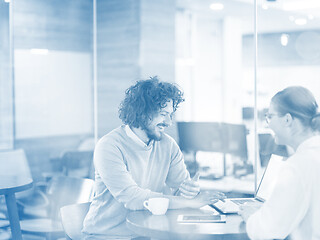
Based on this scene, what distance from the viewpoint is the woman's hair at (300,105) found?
1.80m

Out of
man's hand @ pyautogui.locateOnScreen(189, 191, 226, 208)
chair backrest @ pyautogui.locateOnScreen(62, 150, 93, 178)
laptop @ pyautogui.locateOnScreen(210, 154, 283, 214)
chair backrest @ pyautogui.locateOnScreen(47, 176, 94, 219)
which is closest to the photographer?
man's hand @ pyautogui.locateOnScreen(189, 191, 226, 208)

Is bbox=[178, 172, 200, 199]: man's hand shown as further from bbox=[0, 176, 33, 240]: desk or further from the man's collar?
bbox=[0, 176, 33, 240]: desk

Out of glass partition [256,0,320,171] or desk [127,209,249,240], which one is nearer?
desk [127,209,249,240]

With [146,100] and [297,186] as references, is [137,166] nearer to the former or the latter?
[146,100]

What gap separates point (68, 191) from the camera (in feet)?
10.3

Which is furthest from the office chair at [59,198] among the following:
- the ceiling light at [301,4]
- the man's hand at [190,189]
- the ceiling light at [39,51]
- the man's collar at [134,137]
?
the ceiling light at [301,4]

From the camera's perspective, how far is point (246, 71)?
8180 millimetres

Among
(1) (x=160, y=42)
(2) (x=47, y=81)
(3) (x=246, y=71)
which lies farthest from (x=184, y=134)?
(3) (x=246, y=71)

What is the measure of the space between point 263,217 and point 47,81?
363 centimetres

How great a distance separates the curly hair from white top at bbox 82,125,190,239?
0.07 meters

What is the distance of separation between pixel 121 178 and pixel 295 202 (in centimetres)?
93

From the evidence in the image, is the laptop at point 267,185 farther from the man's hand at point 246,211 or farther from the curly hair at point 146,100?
the curly hair at point 146,100

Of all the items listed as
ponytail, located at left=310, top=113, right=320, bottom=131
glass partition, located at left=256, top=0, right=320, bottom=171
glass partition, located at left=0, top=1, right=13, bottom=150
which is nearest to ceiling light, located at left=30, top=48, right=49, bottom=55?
glass partition, located at left=0, top=1, right=13, bottom=150

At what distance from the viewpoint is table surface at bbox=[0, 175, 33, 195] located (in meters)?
2.90
